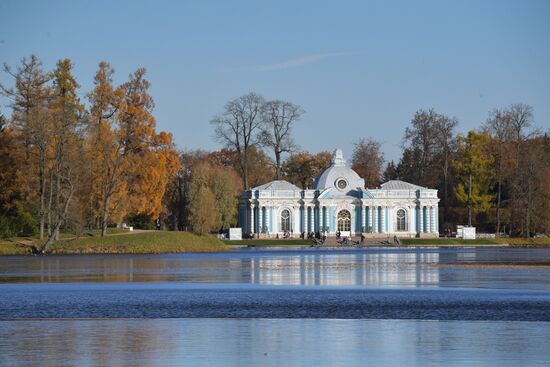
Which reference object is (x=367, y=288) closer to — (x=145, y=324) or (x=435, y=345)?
(x=145, y=324)

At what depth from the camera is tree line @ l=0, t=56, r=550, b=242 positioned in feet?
228

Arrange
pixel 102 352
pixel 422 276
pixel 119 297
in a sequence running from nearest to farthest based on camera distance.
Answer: pixel 102 352, pixel 119 297, pixel 422 276

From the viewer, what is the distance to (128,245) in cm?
6988

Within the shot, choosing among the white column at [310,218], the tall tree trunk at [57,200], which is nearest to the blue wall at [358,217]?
the white column at [310,218]

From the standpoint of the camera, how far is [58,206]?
68688mm

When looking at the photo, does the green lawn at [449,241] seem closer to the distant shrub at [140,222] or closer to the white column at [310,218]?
the white column at [310,218]

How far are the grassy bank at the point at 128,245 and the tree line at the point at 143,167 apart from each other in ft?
3.86

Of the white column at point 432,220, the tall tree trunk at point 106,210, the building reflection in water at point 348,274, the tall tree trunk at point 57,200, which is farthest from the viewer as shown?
the white column at point 432,220

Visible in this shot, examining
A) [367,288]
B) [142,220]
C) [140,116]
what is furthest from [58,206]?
[367,288]

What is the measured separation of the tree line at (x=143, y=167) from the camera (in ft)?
228

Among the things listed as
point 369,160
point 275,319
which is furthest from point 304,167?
point 275,319

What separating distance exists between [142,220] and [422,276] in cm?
4928

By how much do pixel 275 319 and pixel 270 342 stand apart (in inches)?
168

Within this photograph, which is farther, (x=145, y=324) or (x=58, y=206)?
(x=58, y=206)
